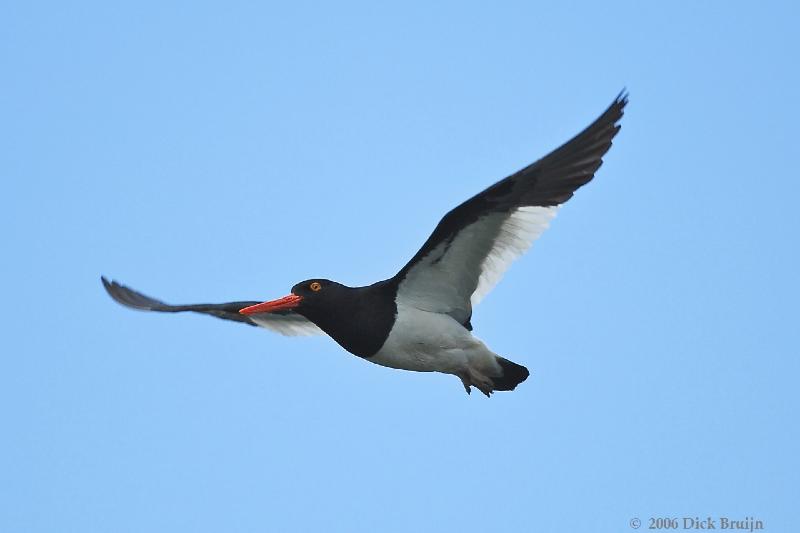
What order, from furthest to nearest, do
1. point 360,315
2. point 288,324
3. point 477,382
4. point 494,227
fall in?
point 288,324 → point 477,382 → point 360,315 → point 494,227

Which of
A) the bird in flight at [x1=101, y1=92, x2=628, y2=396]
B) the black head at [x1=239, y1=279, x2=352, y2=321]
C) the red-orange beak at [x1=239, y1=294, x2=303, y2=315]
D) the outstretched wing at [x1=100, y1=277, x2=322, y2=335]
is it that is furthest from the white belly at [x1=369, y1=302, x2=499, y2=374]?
the outstretched wing at [x1=100, y1=277, x2=322, y2=335]

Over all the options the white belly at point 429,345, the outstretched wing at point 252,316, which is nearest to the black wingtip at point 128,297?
the outstretched wing at point 252,316

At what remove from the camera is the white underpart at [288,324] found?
14.9 metres

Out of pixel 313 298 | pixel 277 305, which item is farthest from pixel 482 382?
pixel 277 305

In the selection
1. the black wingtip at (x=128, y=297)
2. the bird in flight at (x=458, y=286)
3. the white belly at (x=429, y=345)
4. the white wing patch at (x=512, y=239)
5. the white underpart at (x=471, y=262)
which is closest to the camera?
the bird in flight at (x=458, y=286)

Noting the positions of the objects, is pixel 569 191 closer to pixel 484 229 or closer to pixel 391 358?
pixel 484 229

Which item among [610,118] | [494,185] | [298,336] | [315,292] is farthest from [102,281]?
[610,118]

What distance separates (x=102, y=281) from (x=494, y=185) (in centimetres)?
767

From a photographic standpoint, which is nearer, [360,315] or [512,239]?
[512,239]

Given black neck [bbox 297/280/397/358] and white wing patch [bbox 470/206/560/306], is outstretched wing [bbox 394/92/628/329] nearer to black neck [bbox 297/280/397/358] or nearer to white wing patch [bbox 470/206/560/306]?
white wing patch [bbox 470/206/560/306]

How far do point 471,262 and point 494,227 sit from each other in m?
0.56

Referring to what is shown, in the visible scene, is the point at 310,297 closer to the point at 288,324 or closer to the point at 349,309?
the point at 349,309

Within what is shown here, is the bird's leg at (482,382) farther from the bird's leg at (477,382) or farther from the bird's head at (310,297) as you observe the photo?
the bird's head at (310,297)

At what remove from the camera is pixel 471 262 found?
12.2m
